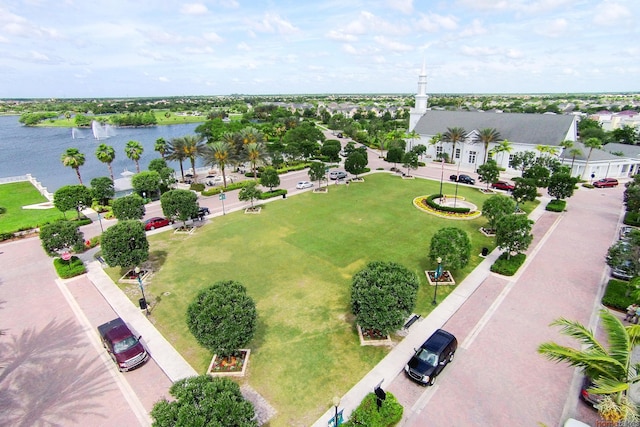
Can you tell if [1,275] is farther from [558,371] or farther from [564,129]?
[564,129]

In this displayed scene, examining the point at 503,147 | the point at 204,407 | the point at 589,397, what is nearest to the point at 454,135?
the point at 503,147

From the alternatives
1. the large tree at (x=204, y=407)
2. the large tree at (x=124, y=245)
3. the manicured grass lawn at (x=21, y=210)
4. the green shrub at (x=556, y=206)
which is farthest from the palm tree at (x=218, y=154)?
the green shrub at (x=556, y=206)

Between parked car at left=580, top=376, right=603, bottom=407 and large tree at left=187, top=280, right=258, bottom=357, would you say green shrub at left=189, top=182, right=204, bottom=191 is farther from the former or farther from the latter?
parked car at left=580, top=376, right=603, bottom=407

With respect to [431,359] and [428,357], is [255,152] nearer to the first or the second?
[428,357]

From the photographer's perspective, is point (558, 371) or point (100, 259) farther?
point (100, 259)

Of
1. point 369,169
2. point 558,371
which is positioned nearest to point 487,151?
point 369,169
